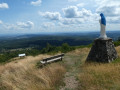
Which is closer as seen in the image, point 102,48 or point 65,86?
point 65,86

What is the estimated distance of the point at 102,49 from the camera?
8703mm

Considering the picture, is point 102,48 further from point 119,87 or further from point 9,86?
point 9,86

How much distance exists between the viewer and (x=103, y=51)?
8.65 m

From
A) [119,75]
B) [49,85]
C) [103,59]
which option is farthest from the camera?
[103,59]

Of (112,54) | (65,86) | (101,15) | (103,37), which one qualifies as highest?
(101,15)

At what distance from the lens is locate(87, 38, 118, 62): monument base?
855cm

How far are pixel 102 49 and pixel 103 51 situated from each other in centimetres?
16

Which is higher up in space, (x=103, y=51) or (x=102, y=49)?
(x=102, y=49)

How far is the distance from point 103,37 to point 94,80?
Answer: 15.6 ft

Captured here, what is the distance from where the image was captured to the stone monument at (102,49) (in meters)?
8.57

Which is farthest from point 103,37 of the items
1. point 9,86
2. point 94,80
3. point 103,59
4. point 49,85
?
point 9,86

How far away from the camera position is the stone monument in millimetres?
8570

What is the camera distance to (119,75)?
17.7ft

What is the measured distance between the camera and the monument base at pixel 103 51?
8547mm
